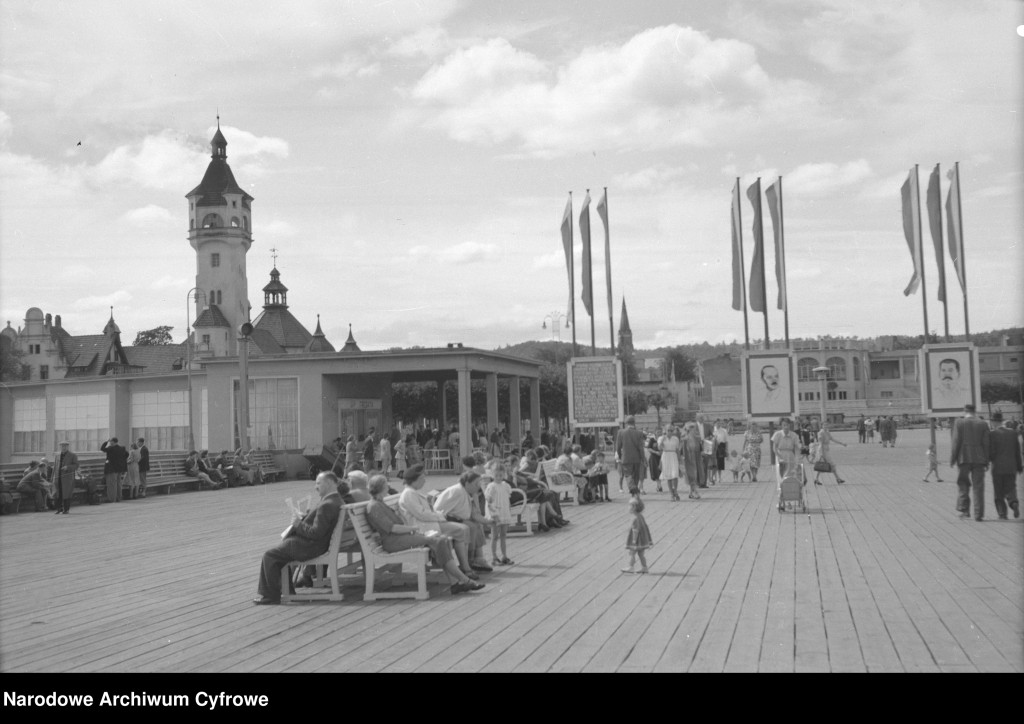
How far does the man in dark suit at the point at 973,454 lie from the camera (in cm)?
1350

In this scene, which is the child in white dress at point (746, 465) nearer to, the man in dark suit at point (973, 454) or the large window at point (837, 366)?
the man in dark suit at point (973, 454)

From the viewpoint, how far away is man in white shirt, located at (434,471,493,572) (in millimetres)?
9938

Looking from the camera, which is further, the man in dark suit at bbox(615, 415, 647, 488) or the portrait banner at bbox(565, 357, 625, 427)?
the portrait banner at bbox(565, 357, 625, 427)

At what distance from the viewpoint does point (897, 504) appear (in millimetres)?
16453

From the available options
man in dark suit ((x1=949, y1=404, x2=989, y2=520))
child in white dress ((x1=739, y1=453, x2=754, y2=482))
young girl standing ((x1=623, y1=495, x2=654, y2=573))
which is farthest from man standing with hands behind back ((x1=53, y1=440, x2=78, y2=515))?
man in dark suit ((x1=949, y1=404, x2=989, y2=520))

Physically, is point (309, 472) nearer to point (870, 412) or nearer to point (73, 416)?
point (73, 416)

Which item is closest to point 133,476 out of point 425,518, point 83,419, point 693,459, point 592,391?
point 592,391

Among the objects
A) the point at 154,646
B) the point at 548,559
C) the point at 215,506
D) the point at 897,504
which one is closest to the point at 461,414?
the point at 215,506

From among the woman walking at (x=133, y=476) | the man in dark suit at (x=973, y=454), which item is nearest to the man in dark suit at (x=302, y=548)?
the man in dark suit at (x=973, y=454)

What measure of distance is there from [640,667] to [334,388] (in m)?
27.9

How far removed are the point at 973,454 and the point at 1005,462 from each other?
44 centimetres

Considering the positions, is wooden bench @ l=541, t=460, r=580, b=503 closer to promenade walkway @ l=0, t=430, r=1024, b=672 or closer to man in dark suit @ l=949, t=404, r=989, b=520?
promenade walkway @ l=0, t=430, r=1024, b=672

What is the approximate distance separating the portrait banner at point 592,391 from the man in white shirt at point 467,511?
15093 mm

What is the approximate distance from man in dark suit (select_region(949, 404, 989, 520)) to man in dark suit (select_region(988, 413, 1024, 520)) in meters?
0.11
